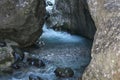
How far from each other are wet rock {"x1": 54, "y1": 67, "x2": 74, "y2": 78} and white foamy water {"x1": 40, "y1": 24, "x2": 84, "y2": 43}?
10.5 ft

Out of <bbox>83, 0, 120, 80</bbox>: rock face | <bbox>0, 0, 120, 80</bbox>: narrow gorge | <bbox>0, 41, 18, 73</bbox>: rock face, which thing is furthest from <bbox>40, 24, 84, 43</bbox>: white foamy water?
<bbox>83, 0, 120, 80</bbox>: rock face

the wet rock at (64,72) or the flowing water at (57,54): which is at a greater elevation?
the wet rock at (64,72)

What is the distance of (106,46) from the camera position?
711 cm

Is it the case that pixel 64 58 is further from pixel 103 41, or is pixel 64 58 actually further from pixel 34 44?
pixel 103 41

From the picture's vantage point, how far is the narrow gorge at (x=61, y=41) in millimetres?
7156

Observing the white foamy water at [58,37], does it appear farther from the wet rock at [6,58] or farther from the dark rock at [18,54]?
the wet rock at [6,58]

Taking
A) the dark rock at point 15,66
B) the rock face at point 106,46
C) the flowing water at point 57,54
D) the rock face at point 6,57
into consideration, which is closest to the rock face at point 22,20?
the flowing water at point 57,54

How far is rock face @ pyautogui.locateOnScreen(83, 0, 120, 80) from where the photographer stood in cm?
673

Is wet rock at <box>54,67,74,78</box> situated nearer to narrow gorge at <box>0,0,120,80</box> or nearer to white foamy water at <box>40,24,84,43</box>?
narrow gorge at <box>0,0,120,80</box>

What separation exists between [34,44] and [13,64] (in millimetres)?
2139

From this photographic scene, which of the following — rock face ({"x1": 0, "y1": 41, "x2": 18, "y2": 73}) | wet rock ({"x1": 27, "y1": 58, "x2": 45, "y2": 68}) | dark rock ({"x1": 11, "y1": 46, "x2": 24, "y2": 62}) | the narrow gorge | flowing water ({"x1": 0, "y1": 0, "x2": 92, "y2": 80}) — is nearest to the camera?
the narrow gorge

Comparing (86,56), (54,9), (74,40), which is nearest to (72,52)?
(86,56)

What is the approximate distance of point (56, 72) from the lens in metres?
9.38

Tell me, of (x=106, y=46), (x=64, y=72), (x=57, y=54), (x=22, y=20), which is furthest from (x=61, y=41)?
(x=106, y=46)
